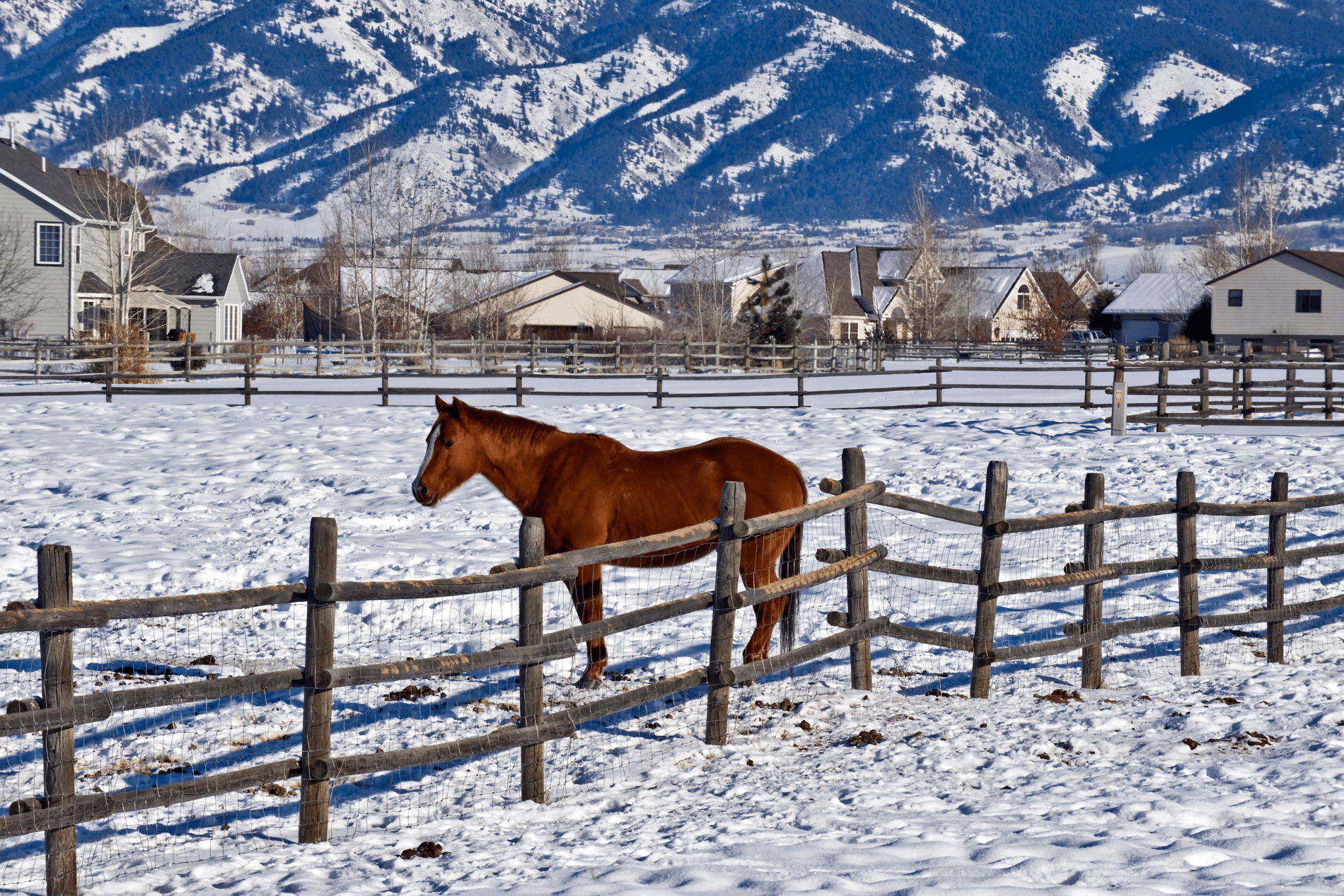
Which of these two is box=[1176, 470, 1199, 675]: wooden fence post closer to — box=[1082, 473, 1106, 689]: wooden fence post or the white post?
box=[1082, 473, 1106, 689]: wooden fence post

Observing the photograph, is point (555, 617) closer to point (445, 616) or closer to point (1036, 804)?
point (445, 616)

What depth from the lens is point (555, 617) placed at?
32.7 ft

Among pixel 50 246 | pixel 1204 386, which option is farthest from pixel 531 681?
pixel 50 246

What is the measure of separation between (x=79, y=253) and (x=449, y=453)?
43448mm

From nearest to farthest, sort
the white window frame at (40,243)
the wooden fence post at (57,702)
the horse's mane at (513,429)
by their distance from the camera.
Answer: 1. the wooden fence post at (57,702)
2. the horse's mane at (513,429)
3. the white window frame at (40,243)

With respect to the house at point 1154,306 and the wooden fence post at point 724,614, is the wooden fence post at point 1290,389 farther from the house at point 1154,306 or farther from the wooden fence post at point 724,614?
the house at point 1154,306

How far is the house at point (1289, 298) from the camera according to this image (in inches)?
2685

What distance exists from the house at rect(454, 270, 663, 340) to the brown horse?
6432cm

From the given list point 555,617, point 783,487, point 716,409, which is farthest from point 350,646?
point 716,409

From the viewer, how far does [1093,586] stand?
860cm

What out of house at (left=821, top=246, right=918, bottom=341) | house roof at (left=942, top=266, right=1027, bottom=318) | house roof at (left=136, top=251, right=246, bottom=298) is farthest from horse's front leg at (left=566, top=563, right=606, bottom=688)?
house roof at (left=942, top=266, right=1027, bottom=318)

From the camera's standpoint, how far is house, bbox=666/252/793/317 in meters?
76.8

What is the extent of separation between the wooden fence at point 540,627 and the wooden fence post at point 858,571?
0.4 inches

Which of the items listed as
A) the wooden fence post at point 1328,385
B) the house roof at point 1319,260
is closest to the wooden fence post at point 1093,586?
the wooden fence post at point 1328,385
